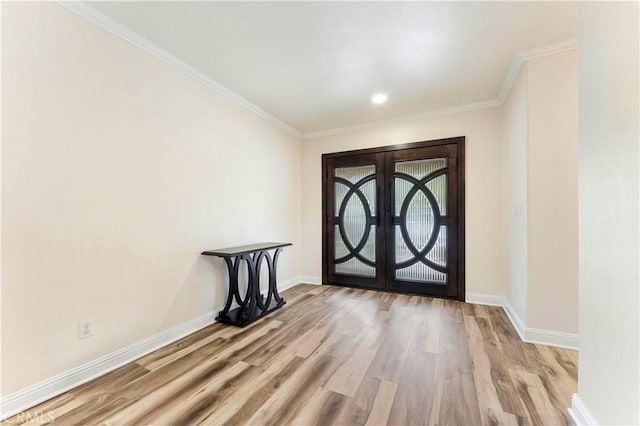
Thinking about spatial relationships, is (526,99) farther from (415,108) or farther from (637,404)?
(637,404)

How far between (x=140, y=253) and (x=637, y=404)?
2840mm

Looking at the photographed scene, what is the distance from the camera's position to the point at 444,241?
342cm

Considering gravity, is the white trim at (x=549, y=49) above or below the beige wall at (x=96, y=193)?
above

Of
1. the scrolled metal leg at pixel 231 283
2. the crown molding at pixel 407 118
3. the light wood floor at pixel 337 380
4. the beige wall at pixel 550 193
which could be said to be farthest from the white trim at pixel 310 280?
the beige wall at pixel 550 193

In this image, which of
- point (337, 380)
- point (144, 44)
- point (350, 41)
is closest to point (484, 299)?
point (337, 380)

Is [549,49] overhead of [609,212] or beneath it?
overhead

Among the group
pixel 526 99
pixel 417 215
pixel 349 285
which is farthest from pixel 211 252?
pixel 526 99

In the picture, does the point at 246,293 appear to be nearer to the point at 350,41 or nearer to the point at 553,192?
the point at 350,41

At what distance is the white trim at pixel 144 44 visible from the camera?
66.8 inches

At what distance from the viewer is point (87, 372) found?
1702mm

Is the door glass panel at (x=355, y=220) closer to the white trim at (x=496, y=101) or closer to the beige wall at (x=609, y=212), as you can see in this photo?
the white trim at (x=496, y=101)

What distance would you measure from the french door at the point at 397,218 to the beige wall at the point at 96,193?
193 centimetres

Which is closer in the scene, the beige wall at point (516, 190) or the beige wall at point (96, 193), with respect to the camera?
the beige wall at point (96, 193)

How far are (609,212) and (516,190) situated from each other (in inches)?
65.1
